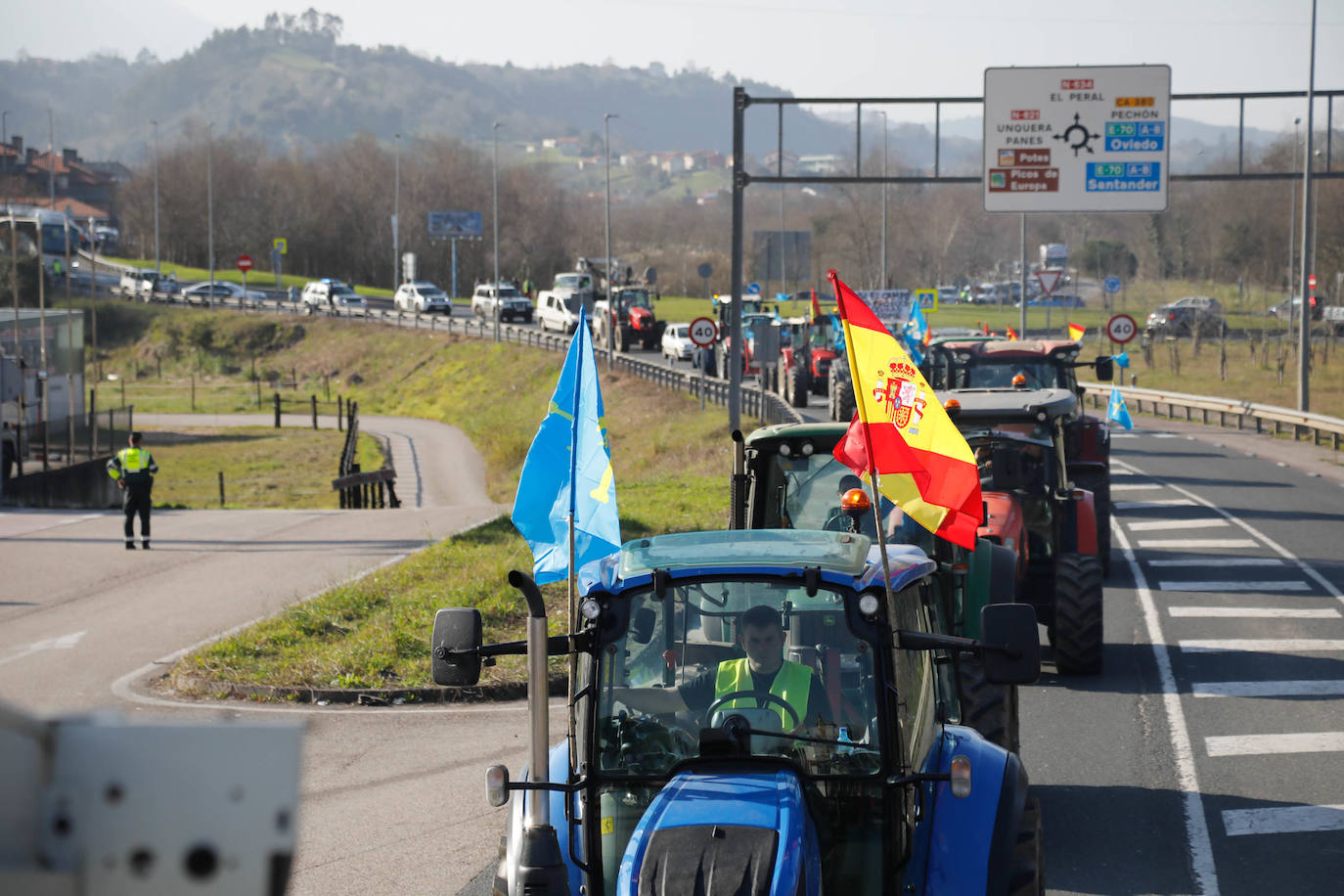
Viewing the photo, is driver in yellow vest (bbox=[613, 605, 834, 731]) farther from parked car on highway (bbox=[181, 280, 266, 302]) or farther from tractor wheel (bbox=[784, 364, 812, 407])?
parked car on highway (bbox=[181, 280, 266, 302])

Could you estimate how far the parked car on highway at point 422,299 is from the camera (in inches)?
3088

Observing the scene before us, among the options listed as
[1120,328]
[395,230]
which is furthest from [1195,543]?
[395,230]

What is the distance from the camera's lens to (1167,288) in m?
87.9

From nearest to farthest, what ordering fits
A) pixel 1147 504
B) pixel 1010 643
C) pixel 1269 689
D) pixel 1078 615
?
pixel 1010 643 < pixel 1269 689 < pixel 1078 615 < pixel 1147 504

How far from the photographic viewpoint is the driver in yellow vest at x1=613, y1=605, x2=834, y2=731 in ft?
16.3

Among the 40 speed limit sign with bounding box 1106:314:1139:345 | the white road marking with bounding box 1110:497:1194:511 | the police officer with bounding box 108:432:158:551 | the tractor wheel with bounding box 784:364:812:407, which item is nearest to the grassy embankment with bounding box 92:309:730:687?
the tractor wheel with bounding box 784:364:812:407

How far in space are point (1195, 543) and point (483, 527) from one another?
10.3 m

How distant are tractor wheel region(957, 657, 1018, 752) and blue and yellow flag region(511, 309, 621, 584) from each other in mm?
2545

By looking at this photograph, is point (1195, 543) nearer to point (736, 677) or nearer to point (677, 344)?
point (736, 677)

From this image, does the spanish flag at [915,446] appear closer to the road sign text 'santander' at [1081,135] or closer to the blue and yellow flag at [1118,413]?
the road sign text 'santander' at [1081,135]

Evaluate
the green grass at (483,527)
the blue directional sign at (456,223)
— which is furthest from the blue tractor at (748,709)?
the blue directional sign at (456,223)

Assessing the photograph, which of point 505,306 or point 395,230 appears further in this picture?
point 395,230

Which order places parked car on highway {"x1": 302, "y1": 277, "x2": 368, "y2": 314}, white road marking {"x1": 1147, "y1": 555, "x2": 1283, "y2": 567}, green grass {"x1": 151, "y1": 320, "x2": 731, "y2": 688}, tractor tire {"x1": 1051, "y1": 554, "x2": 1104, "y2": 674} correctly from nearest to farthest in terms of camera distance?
tractor tire {"x1": 1051, "y1": 554, "x2": 1104, "y2": 674} → green grass {"x1": 151, "y1": 320, "x2": 731, "y2": 688} → white road marking {"x1": 1147, "y1": 555, "x2": 1283, "y2": 567} → parked car on highway {"x1": 302, "y1": 277, "x2": 368, "y2": 314}

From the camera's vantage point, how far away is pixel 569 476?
270 inches
